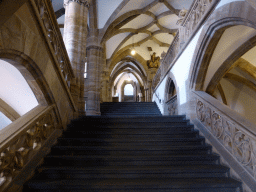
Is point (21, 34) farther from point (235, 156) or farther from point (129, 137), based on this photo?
point (235, 156)

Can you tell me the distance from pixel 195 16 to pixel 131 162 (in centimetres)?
342

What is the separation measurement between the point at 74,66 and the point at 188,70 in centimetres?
273

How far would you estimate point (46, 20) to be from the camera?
9.59 ft

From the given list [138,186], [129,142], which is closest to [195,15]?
[129,142]

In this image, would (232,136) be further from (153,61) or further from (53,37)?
(153,61)

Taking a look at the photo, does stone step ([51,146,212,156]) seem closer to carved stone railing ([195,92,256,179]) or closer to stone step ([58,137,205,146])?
stone step ([58,137,205,146])

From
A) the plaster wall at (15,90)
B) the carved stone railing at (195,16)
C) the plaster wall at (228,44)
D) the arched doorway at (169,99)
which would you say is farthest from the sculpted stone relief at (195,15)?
the plaster wall at (15,90)

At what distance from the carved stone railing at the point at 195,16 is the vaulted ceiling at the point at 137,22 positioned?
4.26 meters

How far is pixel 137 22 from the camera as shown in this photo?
1069cm

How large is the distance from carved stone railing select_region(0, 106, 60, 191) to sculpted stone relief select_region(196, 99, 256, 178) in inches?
102

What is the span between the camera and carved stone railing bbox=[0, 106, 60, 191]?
1.89m

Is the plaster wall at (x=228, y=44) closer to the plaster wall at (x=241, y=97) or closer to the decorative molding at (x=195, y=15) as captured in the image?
the decorative molding at (x=195, y=15)

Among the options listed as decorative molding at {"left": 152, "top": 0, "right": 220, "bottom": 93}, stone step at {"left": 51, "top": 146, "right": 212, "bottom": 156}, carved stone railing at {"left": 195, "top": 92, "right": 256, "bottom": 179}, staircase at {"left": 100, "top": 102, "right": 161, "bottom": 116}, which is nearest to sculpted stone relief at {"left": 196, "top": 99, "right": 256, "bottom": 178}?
carved stone railing at {"left": 195, "top": 92, "right": 256, "bottom": 179}

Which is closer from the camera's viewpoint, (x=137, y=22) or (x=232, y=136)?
(x=232, y=136)
